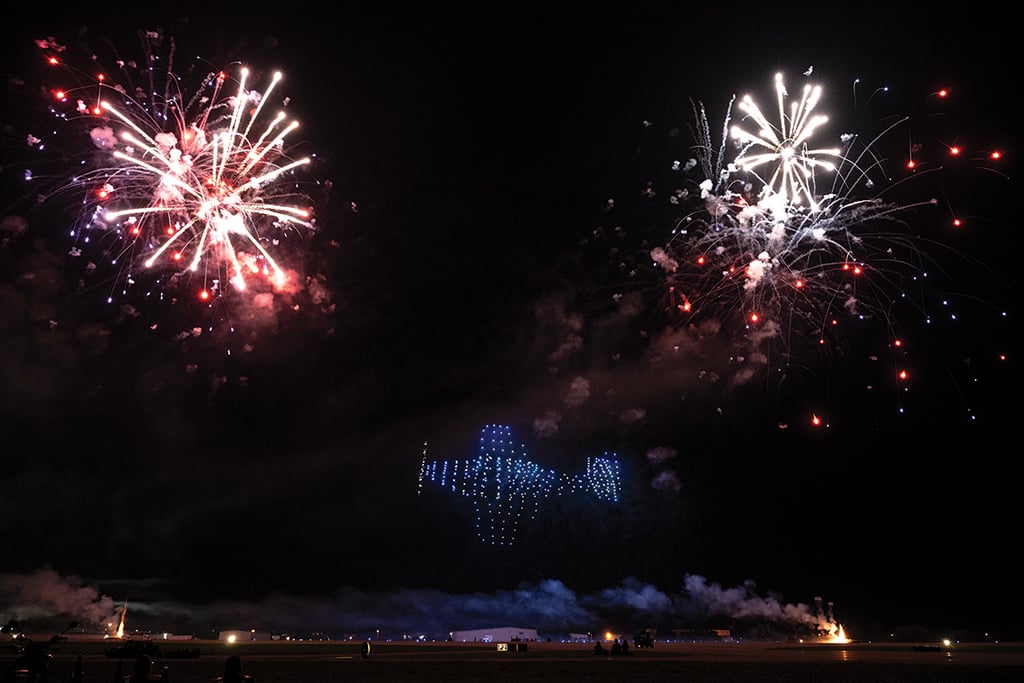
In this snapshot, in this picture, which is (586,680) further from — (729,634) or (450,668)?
(729,634)

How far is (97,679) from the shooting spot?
2738cm

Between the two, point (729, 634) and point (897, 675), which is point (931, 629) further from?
point (897, 675)

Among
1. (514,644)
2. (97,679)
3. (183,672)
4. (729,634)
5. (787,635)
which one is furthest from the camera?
(729,634)

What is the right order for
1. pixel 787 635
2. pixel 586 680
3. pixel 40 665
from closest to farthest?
pixel 40 665, pixel 586 680, pixel 787 635

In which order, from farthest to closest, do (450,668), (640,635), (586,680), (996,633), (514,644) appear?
(996,633) < (640,635) < (514,644) < (450,668) < (586,680)

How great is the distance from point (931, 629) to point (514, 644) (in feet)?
377

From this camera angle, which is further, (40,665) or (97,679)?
(97,679)

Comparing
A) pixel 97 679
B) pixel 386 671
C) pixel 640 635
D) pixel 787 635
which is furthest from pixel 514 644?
pixel 787 635

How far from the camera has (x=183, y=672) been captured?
31.7m

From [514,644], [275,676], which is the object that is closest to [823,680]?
[275,676]

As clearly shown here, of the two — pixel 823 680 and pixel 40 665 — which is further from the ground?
pixel 40 665

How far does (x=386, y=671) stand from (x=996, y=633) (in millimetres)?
142034

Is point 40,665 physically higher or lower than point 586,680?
higher

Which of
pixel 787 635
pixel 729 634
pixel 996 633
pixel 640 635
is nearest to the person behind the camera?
pixel 640 635
